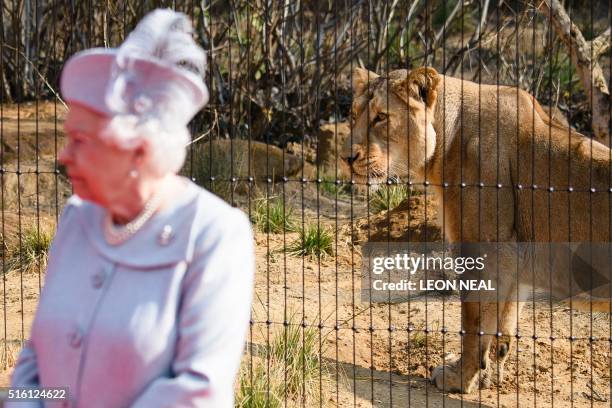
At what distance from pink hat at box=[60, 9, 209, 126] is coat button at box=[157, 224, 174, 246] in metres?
0.25

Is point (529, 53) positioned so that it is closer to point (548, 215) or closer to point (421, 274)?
point (421, 274)

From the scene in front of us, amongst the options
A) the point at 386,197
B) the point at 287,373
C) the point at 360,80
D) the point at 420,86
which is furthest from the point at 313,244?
the point at 287,373

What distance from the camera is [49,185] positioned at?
9.91 meters

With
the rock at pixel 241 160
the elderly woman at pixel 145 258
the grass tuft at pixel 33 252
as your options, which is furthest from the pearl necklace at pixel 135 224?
the rock at pixel 241 160

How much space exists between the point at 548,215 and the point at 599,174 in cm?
37

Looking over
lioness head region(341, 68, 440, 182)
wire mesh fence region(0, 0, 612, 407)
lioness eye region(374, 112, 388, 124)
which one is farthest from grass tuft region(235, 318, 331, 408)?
lioness eye region(374, 112, 388, 124)

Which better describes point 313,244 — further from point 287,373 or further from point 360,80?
point 287,373

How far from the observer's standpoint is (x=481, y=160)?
5.95m

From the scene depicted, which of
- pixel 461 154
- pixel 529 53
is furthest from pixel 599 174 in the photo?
pixel 529 53

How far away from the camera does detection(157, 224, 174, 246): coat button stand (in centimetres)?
255

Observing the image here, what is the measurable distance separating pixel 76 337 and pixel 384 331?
15.2 feet

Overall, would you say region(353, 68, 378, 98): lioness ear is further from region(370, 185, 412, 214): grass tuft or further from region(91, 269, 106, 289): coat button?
region(91, 269, 106, 289): coat button
